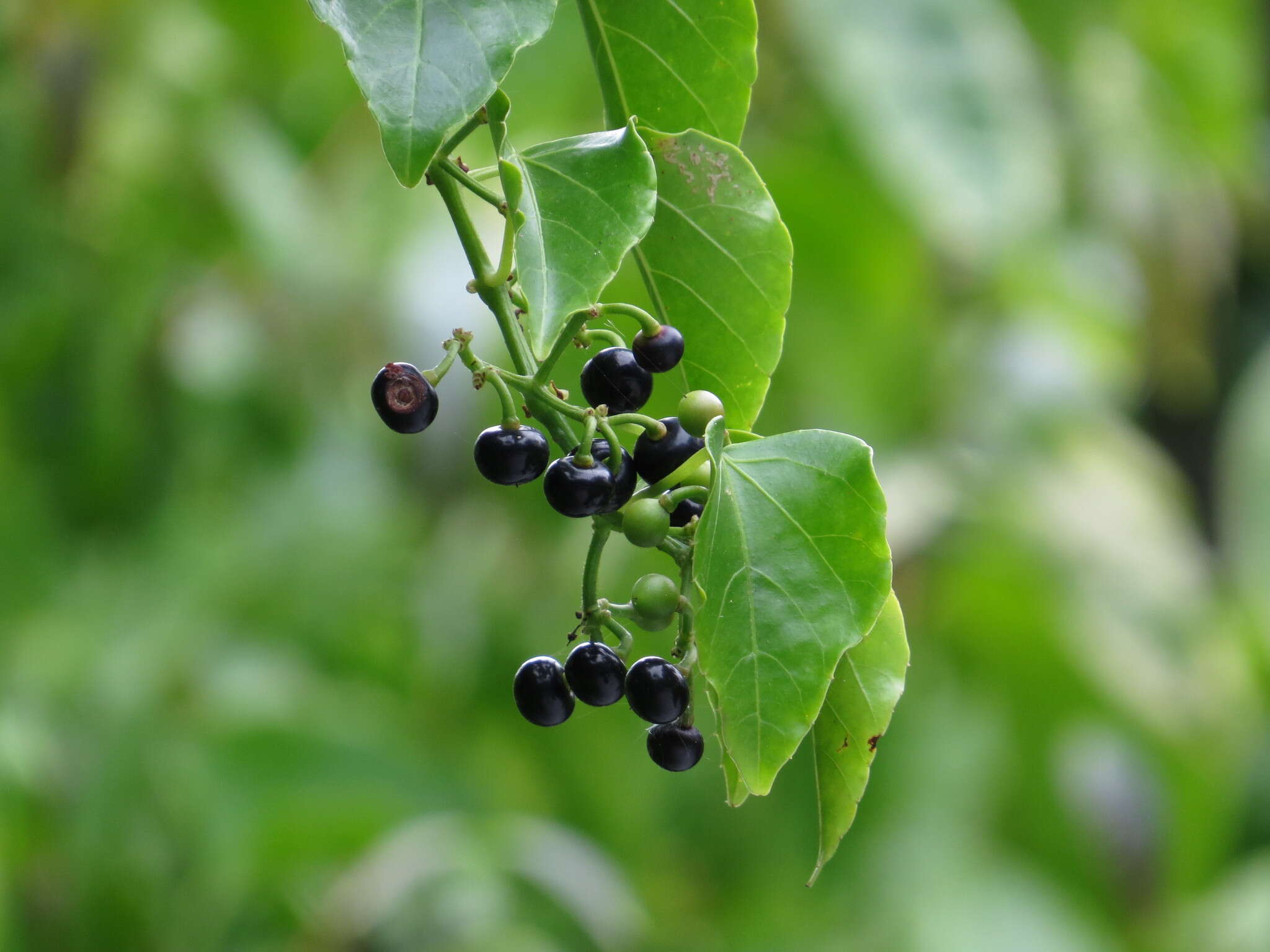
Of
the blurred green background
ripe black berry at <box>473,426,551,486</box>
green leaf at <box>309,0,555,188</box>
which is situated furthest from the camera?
the blurred green background

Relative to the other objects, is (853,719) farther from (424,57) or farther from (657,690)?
(424,57)

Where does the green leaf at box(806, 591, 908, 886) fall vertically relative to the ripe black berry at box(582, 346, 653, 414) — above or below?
below

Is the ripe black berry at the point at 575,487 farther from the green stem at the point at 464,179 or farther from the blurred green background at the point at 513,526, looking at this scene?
the blurred green background at the point at 513,526

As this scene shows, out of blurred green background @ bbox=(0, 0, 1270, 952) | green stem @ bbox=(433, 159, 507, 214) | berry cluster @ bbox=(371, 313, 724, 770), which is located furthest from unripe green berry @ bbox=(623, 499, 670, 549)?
blurred green background @ bbox=(0, 0, 1270, 952)

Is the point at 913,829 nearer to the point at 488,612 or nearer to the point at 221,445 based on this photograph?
the point at 488,612

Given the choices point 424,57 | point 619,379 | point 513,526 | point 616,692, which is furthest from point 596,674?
point 513,526

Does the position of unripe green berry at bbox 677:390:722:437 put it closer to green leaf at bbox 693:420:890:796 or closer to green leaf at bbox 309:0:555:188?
green leaf at bbox 693:420:890:796

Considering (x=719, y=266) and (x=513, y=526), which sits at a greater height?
(x=719, y=266)

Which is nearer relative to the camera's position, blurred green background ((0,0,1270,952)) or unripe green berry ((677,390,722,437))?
unripe green berry ((677,390,722,437))
